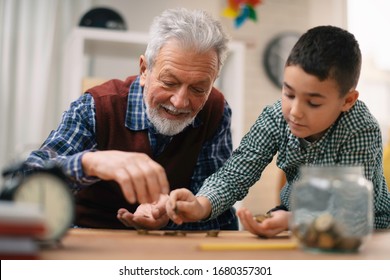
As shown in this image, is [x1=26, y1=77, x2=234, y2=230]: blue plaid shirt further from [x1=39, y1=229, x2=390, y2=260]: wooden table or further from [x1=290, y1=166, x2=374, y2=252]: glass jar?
[x1=290, y1=166, x2=374, y2=252]: glass jar

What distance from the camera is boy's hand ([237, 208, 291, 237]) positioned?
3.72ft

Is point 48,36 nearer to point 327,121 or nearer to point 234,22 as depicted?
Answer: point 234,22

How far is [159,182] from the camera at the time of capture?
0.98 m

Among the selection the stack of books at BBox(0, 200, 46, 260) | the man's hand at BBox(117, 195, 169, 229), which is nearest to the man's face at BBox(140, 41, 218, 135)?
the man's hand at BBox(117, 195, 169, 229)

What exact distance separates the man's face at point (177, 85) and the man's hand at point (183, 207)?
0.37 m

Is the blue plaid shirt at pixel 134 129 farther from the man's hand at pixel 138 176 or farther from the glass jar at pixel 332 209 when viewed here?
the glass jar at pixel 332 209

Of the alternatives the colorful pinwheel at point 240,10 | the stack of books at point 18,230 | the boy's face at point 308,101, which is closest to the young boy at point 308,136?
the boy's face at point 308,101

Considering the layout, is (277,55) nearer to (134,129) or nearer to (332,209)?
(134,129)

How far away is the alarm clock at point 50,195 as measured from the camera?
2.70 feet

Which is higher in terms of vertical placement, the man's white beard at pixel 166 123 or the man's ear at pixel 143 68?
the man's ear at pixel 143 68

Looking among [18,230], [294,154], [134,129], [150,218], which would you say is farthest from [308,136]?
[18,230]

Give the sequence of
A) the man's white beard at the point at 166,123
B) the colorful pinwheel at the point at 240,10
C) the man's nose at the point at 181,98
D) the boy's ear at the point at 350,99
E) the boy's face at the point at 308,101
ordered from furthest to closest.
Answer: the colorful pinwheel at the point at 240,10
the man's white beard at the point at 166,123
the man's nose at the point at 181,98
the boy's ear at the point at 350,99
the boy's face at the point at 308,101

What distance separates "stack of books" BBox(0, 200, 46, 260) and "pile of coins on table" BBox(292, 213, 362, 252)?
38cm
